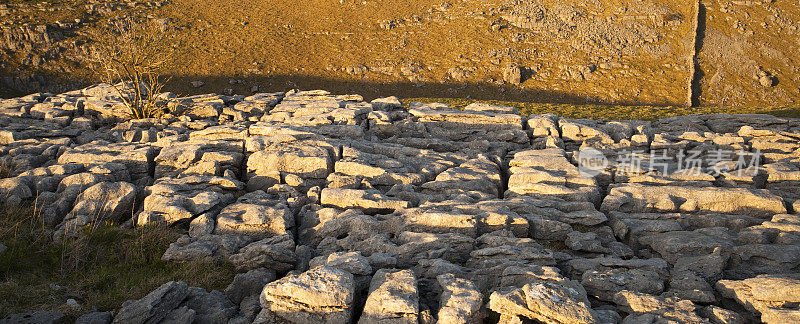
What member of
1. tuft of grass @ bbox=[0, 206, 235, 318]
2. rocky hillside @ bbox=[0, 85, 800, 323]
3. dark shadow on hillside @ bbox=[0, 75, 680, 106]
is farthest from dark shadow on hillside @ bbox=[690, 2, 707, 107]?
tuft of grass @ bbox=[0, 206, 235, 318]

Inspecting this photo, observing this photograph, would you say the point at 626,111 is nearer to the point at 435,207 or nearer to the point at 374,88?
the point at 374,88

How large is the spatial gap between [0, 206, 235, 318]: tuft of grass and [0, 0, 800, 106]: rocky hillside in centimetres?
3714

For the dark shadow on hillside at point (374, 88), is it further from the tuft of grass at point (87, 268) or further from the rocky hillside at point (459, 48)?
the tuft of grass at point (87, 268)

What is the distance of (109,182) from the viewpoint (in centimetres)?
1666

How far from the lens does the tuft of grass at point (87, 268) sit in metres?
11.0

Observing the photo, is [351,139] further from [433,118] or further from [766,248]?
[766,248]

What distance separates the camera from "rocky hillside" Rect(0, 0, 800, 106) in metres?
50.2

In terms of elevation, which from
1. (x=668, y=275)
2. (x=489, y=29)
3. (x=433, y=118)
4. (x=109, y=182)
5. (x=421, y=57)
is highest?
(x=489, y=29)

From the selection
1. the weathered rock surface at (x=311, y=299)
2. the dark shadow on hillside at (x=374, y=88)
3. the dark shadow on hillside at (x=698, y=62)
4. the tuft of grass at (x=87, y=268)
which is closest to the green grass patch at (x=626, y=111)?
the dark shadow on hillside at (x=374, y=88)

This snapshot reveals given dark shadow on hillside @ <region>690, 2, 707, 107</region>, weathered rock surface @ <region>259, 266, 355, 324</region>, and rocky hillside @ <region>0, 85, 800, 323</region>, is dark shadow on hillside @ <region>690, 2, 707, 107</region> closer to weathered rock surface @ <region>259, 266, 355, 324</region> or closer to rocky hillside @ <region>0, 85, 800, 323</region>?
rocky hillside @ <region>0, 85, 800, 323</region>

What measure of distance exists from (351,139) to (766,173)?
57.8ft

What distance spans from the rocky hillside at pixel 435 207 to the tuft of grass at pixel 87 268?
60cm

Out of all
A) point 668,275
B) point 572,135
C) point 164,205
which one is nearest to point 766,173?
point 572,135

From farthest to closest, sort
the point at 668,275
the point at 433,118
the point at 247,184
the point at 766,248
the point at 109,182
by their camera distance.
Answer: the point at 433,118 → the point at 247,184 → the point at 109,182 → the point at 766,248 → the point at 668,275
